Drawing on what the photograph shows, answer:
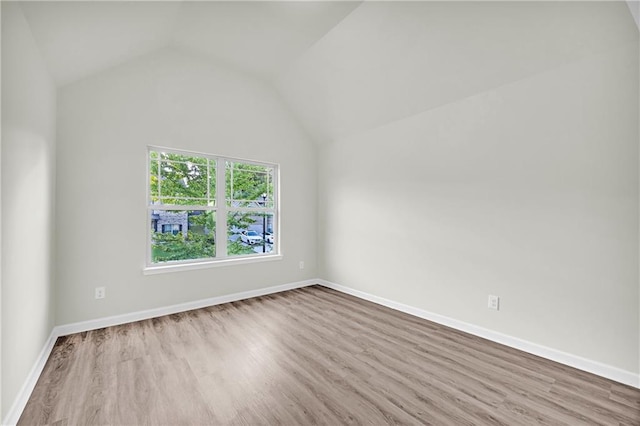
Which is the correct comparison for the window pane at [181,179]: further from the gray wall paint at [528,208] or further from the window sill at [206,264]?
the gray wall paint at [528,208]

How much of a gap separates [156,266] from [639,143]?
174 inches

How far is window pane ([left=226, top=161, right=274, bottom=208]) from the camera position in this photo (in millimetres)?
3994

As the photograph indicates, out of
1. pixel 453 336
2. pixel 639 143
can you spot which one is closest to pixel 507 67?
pixel 639 143

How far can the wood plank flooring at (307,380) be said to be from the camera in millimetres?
1708

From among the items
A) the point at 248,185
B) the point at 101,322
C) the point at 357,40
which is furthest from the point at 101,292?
the point at 357,40

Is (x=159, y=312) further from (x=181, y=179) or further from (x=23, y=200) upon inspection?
(x=23, y=200)

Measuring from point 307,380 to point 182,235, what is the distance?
7.86 feet

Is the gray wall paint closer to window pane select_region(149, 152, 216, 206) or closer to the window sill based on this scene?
the window sill

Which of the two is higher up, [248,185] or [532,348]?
[248,185]

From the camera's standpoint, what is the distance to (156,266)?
11.0 ft

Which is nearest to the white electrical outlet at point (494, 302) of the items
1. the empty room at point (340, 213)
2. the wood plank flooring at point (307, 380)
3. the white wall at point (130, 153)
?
the empty room at point (340, 213)

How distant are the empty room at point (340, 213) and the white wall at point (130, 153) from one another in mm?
20

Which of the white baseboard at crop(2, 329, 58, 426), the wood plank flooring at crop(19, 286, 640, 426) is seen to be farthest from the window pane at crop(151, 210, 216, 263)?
the white baseboard at crop(2, 329, 58, 426)

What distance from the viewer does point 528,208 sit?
2.56 m
